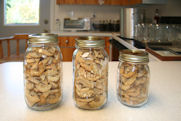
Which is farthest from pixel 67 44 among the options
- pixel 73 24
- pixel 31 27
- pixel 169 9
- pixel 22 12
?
pixel 22 12

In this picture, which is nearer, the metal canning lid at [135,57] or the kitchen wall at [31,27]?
the metal canning lid at [135,57]

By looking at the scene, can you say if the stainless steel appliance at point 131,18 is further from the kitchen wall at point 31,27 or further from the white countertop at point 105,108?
the kitchen wall at point 31,27

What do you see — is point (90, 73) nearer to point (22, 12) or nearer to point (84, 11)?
point (84, 11)

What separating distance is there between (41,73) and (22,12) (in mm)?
5415

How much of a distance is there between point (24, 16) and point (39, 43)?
210 inches

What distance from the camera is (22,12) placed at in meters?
5.38

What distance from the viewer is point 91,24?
3.76 m

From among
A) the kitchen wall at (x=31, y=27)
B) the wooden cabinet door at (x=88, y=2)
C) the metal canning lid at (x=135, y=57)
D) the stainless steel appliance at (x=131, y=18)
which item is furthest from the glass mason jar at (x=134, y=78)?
the kitchen wall at (x=31, y=27)

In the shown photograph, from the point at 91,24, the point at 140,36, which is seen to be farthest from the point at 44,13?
the point at 140,36

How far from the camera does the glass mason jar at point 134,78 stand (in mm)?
488

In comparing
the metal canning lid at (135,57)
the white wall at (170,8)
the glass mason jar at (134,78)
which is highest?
the white wall at (170,8)

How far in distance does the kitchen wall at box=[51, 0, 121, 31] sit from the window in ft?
5.71

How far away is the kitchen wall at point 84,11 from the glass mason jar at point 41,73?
11.2 ft

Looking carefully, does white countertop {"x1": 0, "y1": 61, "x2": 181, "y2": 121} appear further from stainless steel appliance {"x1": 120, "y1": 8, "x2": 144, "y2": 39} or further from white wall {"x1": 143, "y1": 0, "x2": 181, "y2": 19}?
white wall {"x1": 143, "y1": 0, "x2": 181, "y2": 19}
